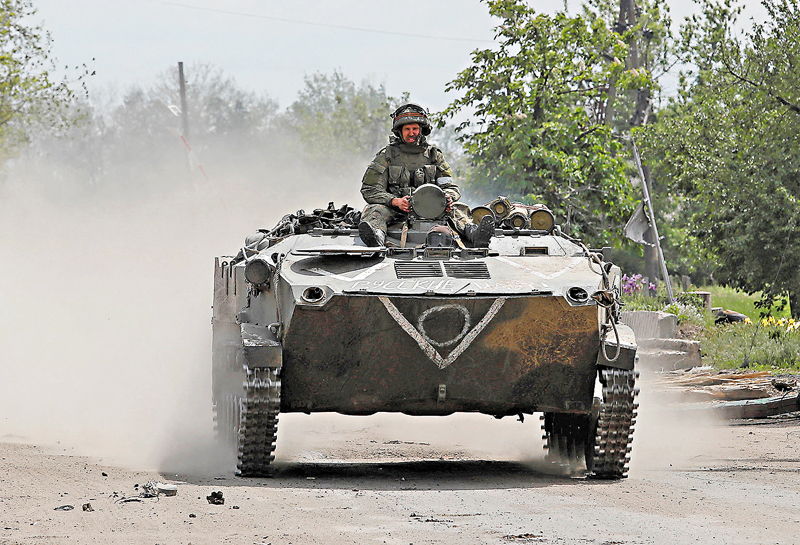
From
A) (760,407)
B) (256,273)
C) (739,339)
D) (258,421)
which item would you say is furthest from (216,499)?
(739,339)

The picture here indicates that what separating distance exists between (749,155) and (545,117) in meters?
4.04

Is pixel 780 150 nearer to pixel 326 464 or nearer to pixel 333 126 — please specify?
pixel 326 464

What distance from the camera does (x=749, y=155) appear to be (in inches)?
865

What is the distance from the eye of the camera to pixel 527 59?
2359cm

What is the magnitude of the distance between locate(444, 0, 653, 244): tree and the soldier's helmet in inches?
461

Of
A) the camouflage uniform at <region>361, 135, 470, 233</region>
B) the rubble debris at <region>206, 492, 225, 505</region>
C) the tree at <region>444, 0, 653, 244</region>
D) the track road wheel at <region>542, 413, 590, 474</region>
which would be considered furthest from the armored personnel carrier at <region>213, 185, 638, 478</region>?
the tree at <region>444, 0, 653, 244</region>

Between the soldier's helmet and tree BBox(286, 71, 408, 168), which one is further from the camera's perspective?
tree BBox(286, 71, 408, 168)

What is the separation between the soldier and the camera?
10.9 meters

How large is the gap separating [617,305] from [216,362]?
449cm

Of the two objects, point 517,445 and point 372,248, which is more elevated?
point 372,248

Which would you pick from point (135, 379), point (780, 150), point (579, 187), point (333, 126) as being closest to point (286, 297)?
point (135, 379)

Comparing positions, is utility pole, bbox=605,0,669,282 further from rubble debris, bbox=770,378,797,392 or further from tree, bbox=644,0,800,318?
rubble debris, bbox=770,378,797,392

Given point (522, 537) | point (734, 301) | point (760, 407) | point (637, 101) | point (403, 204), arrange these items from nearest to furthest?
point (522, 537) < point (403, 204) < point (760, 407) < point (637, 101) < point (734, 301)

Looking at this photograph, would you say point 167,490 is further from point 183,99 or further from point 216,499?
point 183,99
